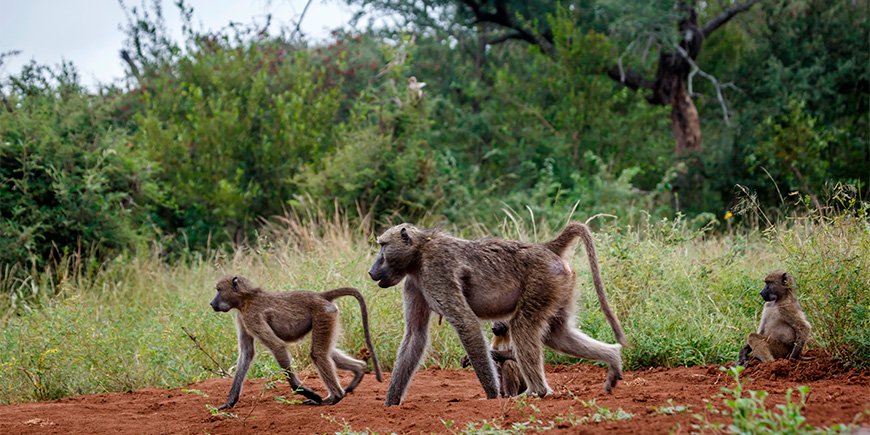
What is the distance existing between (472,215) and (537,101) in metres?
5.99

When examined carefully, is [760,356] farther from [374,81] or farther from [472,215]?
[374,81]

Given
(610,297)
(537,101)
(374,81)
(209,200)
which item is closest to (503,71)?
(537,101)

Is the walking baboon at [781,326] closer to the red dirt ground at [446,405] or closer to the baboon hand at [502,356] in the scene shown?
the red dirt ground at [446,405]

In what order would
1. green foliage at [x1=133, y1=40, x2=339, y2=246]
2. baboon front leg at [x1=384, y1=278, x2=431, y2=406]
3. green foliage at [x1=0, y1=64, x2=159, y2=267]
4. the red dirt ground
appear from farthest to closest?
green foliage at [x1=133, y1=40, x2=339, y2=246], green foliage at [x1=0, y1=64, x2=159, y2=267], baboon front leg at [x1=384, y1=278, x2=431, y2=406], the red dirt ground

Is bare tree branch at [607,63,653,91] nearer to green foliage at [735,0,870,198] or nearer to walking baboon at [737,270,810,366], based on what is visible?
green foliage at [735,0,870,198]

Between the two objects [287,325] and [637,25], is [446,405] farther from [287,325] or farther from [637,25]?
[637,25]

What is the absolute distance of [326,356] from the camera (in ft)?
20.1

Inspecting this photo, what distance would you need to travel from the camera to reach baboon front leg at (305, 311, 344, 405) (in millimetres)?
6113

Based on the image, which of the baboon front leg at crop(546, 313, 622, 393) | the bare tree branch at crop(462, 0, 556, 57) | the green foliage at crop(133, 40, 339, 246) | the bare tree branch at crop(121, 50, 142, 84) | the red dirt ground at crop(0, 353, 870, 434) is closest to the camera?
the red dirt ground at crop(0, 353, 870, 434)

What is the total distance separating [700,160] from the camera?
19.1 metres

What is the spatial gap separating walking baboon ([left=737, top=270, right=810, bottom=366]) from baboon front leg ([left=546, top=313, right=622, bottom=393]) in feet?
3.83

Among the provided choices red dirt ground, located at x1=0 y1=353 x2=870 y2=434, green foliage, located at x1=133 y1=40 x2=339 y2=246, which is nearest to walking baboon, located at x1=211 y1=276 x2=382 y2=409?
red dirt ground, located at x1=0 y1=353 x2=870 y2=434

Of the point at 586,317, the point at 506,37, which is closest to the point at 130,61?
the point at 506,37

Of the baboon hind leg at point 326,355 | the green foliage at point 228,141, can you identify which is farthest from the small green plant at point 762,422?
the green foliage at point 228,141
